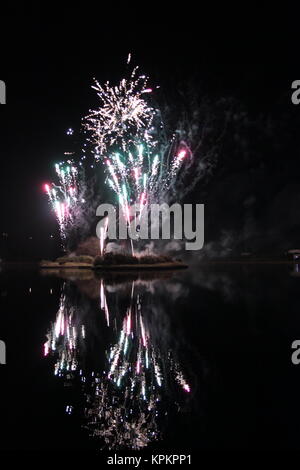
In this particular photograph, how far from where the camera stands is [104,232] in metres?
34.3

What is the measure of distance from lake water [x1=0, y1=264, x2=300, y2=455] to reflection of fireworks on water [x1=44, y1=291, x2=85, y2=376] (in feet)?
0.06

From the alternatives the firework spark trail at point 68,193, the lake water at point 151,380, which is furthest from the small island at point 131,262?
the lake water at point 151,380

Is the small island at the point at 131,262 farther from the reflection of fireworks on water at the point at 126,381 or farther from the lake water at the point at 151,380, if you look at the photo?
the reflection of fireworks on water at the point at 126,381

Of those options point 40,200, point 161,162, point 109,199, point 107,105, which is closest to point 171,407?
point 107,105

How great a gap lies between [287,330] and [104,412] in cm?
441

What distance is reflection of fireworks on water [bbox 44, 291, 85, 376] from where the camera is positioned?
6.36 meters

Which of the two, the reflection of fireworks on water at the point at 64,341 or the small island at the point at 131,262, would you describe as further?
the small island at the point at 131,262

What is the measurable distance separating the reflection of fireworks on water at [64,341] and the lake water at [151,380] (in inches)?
0.7

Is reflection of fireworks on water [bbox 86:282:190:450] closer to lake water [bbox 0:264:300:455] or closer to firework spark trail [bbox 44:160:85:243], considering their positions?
lake water [bbox 0:264:300:455]

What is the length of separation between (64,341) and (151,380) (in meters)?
2.67

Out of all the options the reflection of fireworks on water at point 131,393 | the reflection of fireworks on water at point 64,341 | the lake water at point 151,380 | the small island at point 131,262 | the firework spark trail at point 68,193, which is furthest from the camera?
the firework spark trail at point 68,193

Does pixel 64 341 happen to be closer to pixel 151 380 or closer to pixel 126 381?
pixel 126 381

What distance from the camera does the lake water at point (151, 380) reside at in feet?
13.3

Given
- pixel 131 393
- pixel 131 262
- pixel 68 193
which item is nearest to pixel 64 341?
pixel 131 393
